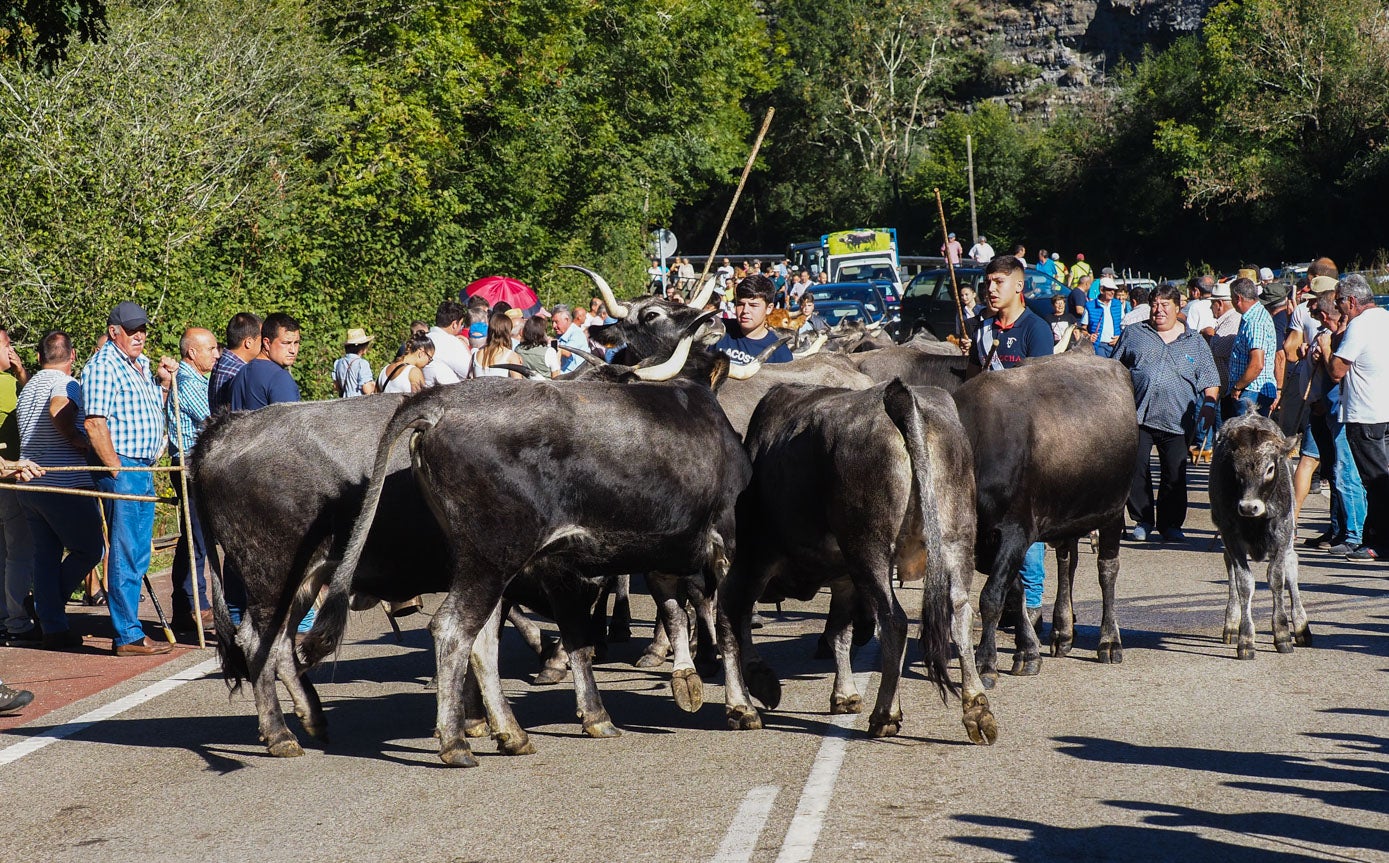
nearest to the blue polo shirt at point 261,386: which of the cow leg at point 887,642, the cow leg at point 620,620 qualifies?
the cow leg at point 620,620

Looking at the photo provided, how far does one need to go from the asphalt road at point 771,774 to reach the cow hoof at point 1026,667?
8.3 inches

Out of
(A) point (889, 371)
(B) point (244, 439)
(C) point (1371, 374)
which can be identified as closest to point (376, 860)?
(B) point (244, 439)

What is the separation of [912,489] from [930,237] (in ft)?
200

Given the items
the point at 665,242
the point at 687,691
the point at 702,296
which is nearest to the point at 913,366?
the point at 702,296

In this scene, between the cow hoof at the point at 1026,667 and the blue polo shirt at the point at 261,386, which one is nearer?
the cow hoof at the point at 1026,667

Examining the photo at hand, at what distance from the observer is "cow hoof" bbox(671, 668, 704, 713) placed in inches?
303

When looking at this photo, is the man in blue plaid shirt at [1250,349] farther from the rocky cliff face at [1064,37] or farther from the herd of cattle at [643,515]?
the rocky cliff face at [1064,37]

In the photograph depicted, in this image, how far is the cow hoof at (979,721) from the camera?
23.0ft

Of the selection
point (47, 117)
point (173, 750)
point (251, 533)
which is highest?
point (47, 117)

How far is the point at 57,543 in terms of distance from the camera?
10688 millimetres

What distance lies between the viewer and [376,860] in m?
Result: 5.71

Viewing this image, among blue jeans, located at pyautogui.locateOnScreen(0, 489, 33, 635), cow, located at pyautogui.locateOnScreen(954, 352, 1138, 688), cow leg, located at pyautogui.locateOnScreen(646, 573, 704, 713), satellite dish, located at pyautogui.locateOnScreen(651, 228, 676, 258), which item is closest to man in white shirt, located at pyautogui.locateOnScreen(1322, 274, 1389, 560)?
cow, located at pyautogui.locateOnScreen(954, 352, 1138, 688)

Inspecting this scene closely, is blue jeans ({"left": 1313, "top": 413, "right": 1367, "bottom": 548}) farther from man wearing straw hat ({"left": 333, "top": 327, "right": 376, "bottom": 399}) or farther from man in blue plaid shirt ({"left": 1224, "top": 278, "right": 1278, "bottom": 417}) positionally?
man wearing straw hat ({"left": 333, "top": 327, "right": 376, "bottom": 399})

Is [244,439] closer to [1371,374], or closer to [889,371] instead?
[889,371]
